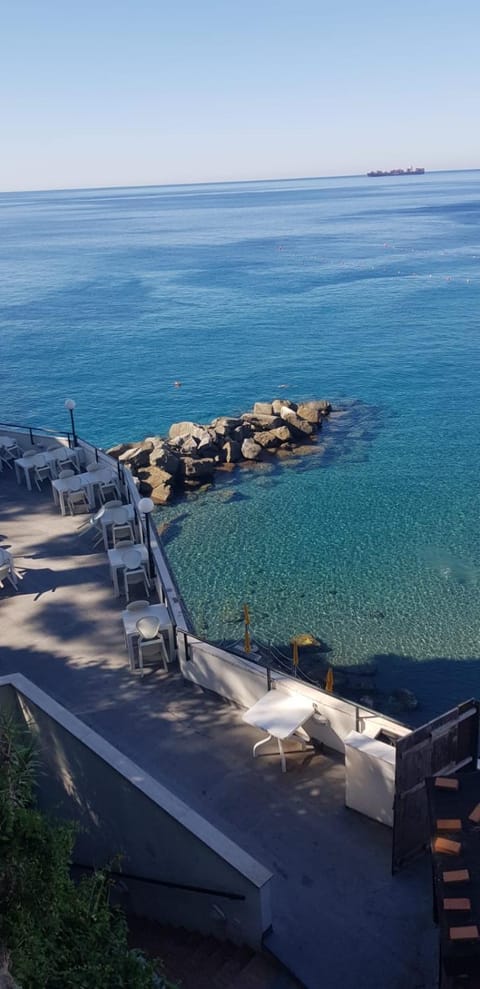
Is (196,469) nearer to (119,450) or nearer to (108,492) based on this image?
(119,450)

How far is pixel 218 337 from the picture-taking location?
177ft

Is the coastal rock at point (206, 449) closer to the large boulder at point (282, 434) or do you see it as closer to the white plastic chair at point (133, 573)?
the large boulder at point (282, 434)

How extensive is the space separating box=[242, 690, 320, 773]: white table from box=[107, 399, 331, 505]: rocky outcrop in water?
624 inches

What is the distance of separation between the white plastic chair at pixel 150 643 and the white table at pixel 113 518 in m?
3.47

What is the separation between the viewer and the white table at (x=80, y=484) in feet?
50.4

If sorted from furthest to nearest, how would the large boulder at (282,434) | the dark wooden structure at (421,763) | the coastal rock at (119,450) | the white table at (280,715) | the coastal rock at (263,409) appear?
the coastal rock at (263,409)
the large boulder at (282,434)
the coastal rock at (119,450)
the white table at (280,715)
the dark wooden structure at (421,763)

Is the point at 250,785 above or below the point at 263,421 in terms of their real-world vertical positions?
above

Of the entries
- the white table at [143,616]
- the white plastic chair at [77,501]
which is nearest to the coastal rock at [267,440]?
the white plastic chair at [77,501]

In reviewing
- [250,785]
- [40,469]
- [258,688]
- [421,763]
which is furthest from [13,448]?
[421,763]

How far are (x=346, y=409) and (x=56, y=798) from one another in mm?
27831

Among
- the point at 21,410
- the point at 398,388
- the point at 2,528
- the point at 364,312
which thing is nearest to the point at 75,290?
the point at 364,312

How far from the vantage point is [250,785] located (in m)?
8.80

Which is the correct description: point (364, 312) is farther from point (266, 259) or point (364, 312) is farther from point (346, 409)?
point (266, 259)

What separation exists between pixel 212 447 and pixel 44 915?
77.8ft
